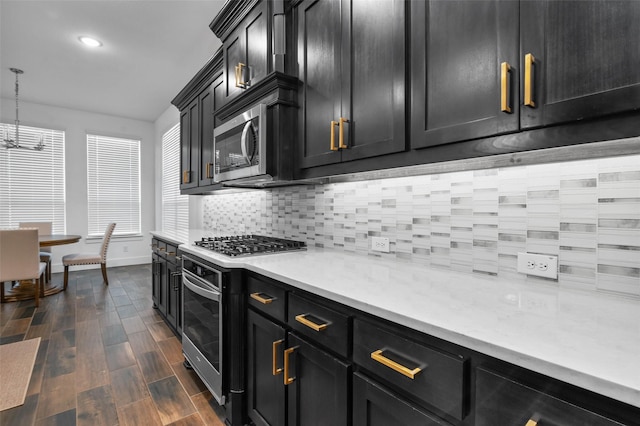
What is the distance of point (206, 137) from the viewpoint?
9.96 ft

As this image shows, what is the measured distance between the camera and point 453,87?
1.07m

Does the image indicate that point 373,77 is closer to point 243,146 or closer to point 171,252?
point 243,146

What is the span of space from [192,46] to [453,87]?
3.39 m

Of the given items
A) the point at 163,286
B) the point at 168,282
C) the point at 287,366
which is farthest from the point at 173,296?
the point at 287,366

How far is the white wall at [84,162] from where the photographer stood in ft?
17.6

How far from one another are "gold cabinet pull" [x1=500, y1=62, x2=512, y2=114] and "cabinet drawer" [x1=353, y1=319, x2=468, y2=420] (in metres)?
0.72

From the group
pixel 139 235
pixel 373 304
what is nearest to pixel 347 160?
pixel 373 304

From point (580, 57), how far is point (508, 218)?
618mm

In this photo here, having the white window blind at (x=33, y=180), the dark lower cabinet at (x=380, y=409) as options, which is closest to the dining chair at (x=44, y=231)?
the white window blind at (x=33, y=180)

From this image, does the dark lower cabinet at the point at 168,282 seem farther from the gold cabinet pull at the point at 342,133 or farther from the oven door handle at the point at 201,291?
the gold cabinet pull at the point at 342,133

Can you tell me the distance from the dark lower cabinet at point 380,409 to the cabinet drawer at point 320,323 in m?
0.11

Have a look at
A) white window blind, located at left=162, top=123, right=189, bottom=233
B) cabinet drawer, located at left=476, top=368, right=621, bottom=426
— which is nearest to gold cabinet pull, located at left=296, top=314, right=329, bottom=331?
cabinet drawer, located at left=476, top=368, right=621, bottom=426

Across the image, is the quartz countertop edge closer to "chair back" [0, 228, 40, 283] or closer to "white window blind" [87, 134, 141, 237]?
"chair back" [0, 228, 40, 283]

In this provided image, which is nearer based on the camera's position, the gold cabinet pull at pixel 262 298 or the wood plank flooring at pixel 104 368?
the gold cabinet pull at pixel 262 298
